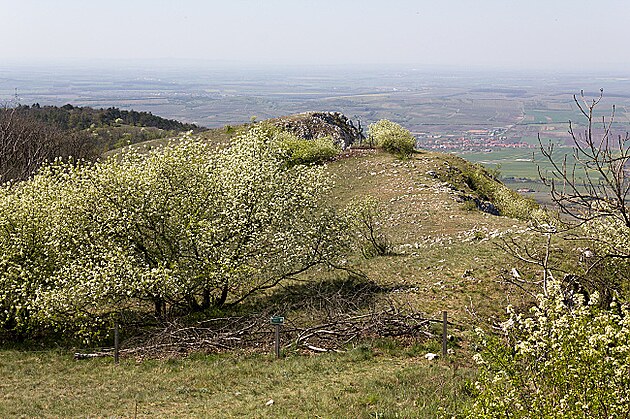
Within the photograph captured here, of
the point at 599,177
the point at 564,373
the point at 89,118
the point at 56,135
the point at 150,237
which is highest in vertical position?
the point at 599,177

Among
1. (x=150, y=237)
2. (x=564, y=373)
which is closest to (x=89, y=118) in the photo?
(x=150, y=237)

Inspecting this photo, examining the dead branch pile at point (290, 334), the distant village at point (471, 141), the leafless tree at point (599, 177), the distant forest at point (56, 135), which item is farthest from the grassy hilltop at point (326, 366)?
the distant village at point (471, 141)

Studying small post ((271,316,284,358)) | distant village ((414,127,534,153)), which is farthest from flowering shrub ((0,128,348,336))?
distant village ((414,127,534,153))

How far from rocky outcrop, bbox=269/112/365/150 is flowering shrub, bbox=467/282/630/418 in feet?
201

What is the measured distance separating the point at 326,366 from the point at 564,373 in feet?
31.6

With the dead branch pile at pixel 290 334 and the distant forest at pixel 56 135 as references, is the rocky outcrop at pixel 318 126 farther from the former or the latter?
the dead branch pile at pixel 290 334

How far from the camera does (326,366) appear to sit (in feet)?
52.5

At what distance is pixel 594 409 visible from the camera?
6.70 meters

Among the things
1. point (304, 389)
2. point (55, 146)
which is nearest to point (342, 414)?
point (304, 389)

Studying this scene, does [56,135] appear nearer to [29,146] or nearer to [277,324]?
[29,146]

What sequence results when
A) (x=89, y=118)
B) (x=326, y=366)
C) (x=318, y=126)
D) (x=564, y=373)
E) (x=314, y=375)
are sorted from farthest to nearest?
1. (x=89, y=118)
2. (x=318, y=126)
3. (x=326, y=366)
4. (x=314, y=375)
5. (x=564, y=373)

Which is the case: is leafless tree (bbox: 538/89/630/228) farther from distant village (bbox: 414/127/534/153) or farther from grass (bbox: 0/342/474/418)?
distant village (bbox: 414/127/534/153)

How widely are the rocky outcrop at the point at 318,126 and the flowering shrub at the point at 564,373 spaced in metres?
61.4

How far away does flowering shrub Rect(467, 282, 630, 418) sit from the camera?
22.1ft
